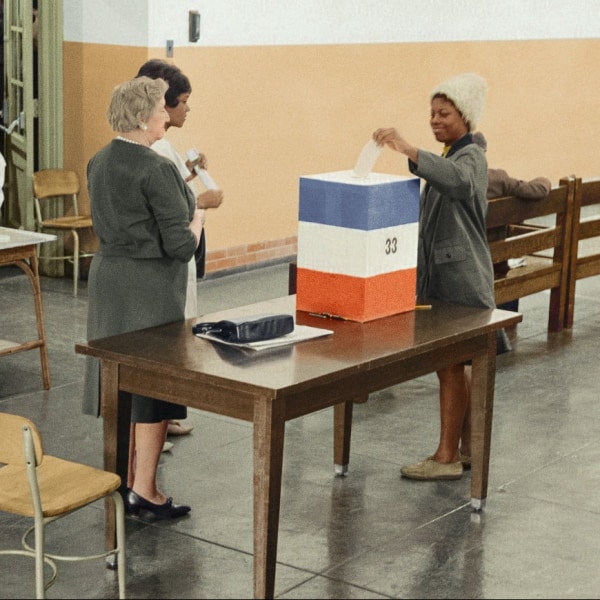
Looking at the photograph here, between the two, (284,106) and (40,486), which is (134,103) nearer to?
(40,486)

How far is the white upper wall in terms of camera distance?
339 inches

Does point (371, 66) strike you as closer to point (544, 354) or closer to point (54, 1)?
point (54, 1)

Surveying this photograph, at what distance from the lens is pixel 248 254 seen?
9617 mm

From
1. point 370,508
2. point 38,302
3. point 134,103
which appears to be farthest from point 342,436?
point 38,302

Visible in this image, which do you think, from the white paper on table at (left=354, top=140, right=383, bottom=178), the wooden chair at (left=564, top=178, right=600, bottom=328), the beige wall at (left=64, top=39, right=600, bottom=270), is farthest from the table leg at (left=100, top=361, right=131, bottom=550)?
the beige wall at (left=64, top=39, right=600, bottom=270)

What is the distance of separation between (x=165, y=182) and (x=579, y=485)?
2144mm

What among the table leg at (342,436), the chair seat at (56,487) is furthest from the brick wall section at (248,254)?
the chair seat at (56,487)

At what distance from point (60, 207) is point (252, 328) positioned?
5.23 meters

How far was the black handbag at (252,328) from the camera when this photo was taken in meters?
4.05

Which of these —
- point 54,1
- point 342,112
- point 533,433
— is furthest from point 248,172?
point 533,433

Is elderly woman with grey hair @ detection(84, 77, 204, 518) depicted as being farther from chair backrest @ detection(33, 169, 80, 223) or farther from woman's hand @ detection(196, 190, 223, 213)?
chair backrest @ detection(33, 169, 80, 223)

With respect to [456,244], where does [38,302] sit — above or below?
below

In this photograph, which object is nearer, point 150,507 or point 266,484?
point 266,484

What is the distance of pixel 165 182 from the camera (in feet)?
14.2
